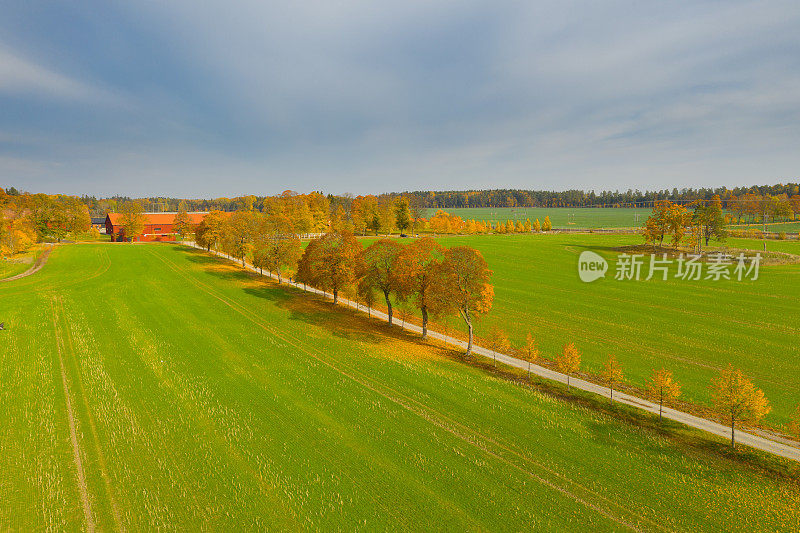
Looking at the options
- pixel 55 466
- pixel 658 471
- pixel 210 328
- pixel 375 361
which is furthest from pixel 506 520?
pixel 210 328

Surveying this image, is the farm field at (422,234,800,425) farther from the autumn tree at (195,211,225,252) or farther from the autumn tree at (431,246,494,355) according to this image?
the autumn tree at (195,211,225,252)

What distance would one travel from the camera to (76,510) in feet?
51.1

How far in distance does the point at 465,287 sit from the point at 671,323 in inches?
1137

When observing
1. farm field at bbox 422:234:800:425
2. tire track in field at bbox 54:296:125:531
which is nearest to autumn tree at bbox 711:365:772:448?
farm field at bbox 422:234:800:425

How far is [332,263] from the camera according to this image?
4866 centimetres

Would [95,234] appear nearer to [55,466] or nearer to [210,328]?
[210,328]

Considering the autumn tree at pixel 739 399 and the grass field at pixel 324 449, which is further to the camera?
the autumn tree at pixel 739 399

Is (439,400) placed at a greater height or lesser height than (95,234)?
lesser

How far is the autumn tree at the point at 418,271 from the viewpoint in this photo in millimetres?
39969

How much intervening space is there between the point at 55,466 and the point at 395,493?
17585 millimetres

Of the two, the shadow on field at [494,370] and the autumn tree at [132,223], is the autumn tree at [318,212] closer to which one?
the autumn tree at [132,223]

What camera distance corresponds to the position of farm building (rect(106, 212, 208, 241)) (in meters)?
125

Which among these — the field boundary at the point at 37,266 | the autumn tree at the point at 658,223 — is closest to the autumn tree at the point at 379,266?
the field boundary at the point at 37,266

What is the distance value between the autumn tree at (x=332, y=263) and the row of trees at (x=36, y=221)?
74.7m
